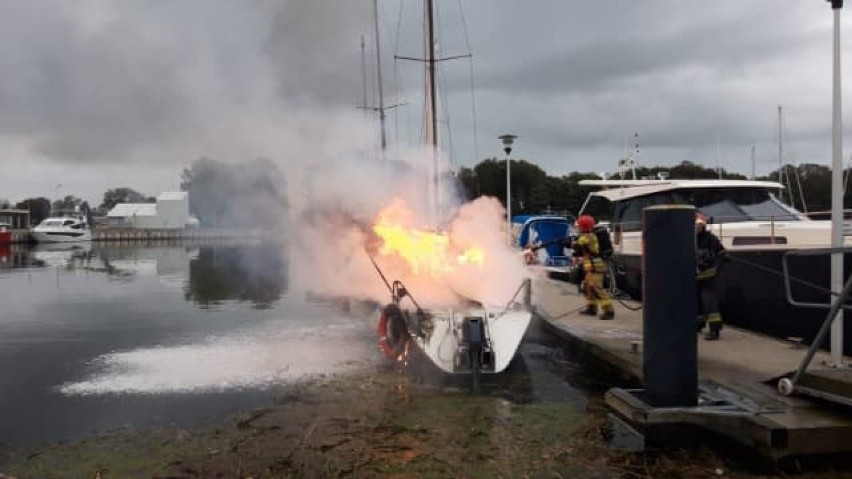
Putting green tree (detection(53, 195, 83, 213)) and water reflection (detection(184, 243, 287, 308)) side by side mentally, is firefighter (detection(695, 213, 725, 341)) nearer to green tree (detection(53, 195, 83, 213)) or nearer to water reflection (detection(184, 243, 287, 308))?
water reflection (detection(184, 243, 287, 308))

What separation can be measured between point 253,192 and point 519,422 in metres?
16.6

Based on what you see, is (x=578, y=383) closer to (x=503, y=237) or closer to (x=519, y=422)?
(x=519, y=422)

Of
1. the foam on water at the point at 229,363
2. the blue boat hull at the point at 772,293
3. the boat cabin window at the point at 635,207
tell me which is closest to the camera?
the blue boat hull at the point at 772,293

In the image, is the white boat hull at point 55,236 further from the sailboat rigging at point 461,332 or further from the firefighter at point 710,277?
the firefighter at point 710,277

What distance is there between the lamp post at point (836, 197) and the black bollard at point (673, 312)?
214 cm

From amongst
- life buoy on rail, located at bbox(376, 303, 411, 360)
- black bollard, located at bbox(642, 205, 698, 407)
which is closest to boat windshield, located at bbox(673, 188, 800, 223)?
life buoy on rail, located at bbox(376, 303, 411, 360)

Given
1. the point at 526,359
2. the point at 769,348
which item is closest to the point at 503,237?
the point at 526,359

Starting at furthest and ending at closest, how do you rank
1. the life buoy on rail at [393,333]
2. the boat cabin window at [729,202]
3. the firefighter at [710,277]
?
1. the boat cabin window at [729,202]
2. the life buoy on rail at [393,333]
3. the firefighter at [710,277]

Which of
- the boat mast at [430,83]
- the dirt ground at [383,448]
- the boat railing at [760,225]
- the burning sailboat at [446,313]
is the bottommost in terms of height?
the dirt ground at [383,448]

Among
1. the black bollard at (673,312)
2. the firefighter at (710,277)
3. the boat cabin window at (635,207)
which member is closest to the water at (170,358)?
the black bollard at (673,312)

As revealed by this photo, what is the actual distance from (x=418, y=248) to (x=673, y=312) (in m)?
6.37

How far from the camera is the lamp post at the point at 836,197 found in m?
7.36

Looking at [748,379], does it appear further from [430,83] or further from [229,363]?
[430,83]

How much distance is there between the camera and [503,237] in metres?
12.9
